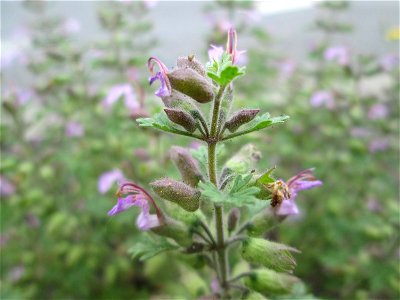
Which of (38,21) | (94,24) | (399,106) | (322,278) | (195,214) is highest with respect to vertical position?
(94,24)

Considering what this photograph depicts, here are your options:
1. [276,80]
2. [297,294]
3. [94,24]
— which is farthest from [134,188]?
[94,24]

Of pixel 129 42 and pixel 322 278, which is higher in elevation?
pixel 129 42

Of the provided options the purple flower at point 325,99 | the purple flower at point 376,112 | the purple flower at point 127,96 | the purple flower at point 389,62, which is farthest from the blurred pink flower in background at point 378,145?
the purple flower at point 127,96

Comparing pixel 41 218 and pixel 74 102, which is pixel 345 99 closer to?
pixel 74 102

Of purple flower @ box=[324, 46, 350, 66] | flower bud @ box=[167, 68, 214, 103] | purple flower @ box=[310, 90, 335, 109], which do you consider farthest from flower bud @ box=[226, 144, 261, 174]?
purple flower @ box=[324, 46, 350, 66]

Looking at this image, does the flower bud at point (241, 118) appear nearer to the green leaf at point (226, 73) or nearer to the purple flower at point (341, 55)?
the green leaf at point (226, 73)

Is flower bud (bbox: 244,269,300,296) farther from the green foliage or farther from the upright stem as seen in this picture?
the green foliage

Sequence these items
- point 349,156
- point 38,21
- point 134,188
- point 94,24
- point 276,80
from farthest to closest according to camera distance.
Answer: point 94,24
point 276,80
point 38,21
point 349,156
point 134,188

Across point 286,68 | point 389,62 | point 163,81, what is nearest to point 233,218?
point 163,81
